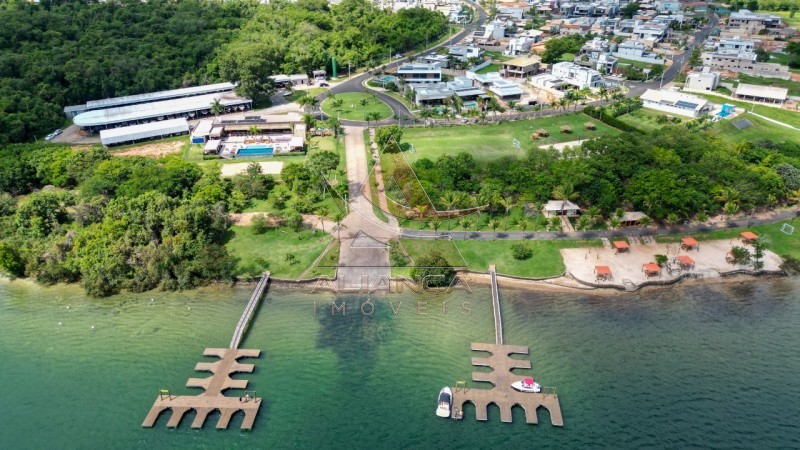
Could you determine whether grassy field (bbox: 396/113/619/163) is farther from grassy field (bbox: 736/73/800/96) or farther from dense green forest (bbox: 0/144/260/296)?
grassy field (bbox: 736/73/800/96)

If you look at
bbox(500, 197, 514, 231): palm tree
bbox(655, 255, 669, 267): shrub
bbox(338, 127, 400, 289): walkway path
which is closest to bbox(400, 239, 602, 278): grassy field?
bbox(338, 127, 400, 289): walkway path

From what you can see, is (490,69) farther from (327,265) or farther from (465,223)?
(327,265)

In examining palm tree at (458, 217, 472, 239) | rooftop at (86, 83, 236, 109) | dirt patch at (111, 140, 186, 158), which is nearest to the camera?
palm tree at (458, 217, 472, 239)

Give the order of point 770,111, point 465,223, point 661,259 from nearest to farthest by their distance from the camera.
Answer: point 661,259
point 465,223
point 770,111

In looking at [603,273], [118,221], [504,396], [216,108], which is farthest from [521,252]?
[216,108]

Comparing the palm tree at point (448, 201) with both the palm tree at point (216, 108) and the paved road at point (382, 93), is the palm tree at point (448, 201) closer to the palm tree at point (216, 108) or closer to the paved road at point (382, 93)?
the paved road at point (382, 93)

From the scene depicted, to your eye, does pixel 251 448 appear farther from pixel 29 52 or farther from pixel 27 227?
pixel 29 52

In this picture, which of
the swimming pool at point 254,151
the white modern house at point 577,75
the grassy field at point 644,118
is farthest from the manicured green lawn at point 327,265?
→ the white modern house at point 577,75
